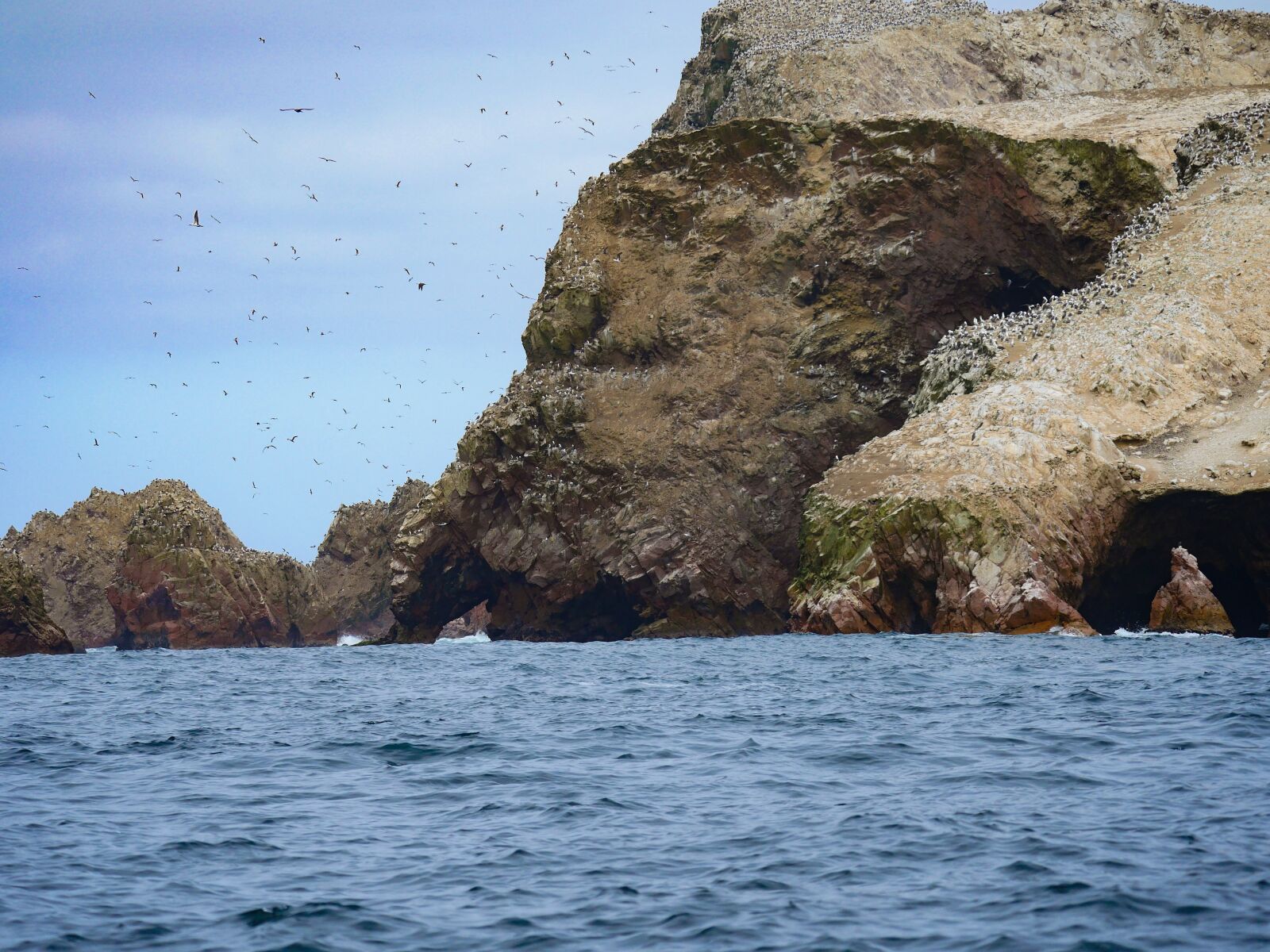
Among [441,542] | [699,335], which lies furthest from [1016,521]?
[441,542]

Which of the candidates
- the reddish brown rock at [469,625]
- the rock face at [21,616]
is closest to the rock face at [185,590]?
the reddish brown rock at [469,625]

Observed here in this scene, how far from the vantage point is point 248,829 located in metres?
15.5

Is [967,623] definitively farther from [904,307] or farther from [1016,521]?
[904,307]

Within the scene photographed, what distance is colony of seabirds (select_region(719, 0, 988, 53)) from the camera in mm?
94000

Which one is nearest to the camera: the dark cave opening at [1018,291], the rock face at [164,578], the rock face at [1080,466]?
the rock face at [1080,466]

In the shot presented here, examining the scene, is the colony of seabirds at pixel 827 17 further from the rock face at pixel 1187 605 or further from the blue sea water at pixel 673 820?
the blue sea water at pixel 673 820

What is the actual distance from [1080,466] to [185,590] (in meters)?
68.5

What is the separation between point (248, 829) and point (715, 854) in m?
5.48

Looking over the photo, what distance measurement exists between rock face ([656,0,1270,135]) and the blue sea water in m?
66.0

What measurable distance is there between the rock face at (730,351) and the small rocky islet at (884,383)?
14cm

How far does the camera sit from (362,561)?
→ 118 meters

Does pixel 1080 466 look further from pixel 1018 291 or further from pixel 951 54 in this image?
pixel 951 54

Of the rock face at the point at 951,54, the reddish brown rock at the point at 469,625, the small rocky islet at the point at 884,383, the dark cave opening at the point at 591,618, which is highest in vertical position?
the rock face at the point at 951,54

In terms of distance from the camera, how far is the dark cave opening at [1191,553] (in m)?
42.4
